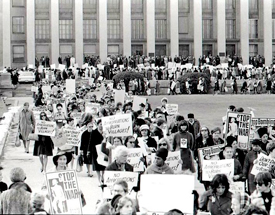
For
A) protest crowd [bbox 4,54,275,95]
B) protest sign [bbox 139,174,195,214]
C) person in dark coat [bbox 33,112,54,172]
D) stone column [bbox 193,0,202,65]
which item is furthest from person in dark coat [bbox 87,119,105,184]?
stone column [bbox 193,0,202,65]

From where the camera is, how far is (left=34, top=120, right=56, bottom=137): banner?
19.1 metres

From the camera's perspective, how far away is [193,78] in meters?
54.4

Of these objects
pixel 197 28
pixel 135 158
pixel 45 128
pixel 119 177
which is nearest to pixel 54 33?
pixel 197 28

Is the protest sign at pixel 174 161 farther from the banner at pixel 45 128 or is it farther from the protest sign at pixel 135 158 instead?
the banner at pixel 45 128

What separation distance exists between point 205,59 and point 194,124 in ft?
167

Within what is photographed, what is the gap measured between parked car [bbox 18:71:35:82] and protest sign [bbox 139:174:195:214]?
51.0 m

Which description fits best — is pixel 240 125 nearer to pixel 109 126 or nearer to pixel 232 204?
pixel 109 126

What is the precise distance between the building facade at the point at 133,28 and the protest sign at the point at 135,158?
6028 centimetres

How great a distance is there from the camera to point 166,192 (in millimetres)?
10156

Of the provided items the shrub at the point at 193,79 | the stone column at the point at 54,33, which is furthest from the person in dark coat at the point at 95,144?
the stone column at the point at 54,33

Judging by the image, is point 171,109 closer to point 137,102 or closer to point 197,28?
point 137,102

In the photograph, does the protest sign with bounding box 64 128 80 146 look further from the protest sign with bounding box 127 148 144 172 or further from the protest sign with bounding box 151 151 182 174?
the protest sign with bounding box 127 148 144 172

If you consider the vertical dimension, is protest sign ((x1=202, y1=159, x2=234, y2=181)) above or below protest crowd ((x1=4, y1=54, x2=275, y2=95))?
below

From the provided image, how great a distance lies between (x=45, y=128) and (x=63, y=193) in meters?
8.67
